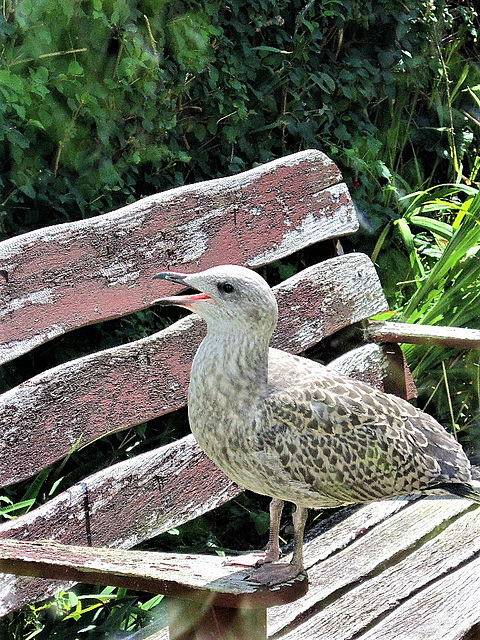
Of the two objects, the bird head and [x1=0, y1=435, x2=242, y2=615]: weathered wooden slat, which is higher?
the bird head

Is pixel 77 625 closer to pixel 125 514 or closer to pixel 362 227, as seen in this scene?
pixel 125 514

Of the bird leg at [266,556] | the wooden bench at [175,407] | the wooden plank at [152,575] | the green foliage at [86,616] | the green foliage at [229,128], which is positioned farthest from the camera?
the green foliage at [229,128]

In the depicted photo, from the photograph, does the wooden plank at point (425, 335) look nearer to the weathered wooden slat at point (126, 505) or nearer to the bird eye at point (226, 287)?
the weathered wooden slat at point (126, 505)

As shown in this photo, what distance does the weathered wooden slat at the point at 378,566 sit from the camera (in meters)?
2.60

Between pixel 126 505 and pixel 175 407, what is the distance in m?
0.36

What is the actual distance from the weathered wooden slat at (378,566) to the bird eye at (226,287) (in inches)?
34.9

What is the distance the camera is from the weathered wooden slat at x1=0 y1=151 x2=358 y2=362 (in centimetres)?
275

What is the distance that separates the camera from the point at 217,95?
3.90m

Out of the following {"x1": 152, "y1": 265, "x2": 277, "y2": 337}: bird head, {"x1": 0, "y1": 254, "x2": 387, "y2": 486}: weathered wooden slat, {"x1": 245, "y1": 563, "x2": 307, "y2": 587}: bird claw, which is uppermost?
{"x1": 152, "y1": 265, "x2": 277, "y2": 337}: bird head

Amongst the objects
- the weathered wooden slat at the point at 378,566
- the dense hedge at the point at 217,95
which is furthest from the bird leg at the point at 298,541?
the dense hedge at the point at 217,95

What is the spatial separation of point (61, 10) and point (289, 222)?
1017 millimetres

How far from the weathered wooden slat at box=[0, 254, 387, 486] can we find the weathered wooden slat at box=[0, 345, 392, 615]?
0.12 m

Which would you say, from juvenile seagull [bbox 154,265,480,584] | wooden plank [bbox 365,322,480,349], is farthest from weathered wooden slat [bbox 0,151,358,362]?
juvenile seagull [bbox 154,265,480,584]

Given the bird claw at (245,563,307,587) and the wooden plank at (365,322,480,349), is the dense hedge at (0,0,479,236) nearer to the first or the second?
the wooden plank at (365,322,480,349)
